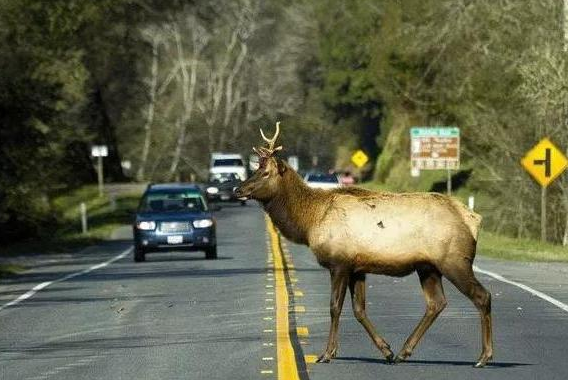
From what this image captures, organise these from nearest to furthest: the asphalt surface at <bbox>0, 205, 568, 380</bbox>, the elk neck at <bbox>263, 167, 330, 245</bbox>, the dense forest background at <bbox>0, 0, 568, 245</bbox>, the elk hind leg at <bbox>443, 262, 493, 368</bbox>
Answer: the elk hind leg at <bbox>443, 262, 493, 368</bbox> < the asphalt surface at <bbox>0, 205, 568, 380</bbox> < the elk neck at <bbox>263, 167, 330, 245</bbox> < the dense forest background at <bbox>0, 0, 568, 245</bbox>

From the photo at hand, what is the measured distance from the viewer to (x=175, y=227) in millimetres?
39781

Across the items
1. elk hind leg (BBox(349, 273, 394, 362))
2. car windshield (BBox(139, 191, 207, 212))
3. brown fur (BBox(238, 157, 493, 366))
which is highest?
brown fur (BBox(238, 157, 493, 366))

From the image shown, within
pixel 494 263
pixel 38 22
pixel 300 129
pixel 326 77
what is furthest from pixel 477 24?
pixel 300 129

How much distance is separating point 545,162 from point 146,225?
11.2m

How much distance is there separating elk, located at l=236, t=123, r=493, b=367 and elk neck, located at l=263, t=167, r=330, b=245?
18mm

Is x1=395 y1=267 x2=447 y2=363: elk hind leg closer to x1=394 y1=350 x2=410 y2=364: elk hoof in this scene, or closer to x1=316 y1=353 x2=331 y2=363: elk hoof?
x1=394 y1=350 x2=410 y2=364: elk hoof

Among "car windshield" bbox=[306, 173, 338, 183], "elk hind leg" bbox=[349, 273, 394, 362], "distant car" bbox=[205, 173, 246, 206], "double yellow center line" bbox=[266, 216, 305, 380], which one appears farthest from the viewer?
"distant car" bbox=[205, 173, 246, 206]

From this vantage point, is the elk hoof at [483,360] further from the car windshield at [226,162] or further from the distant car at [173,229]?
the car windshield at [226,162]

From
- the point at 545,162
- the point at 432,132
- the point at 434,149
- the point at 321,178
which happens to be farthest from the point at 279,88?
the point at 545,162

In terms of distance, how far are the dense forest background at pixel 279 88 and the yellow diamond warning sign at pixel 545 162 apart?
482 cm

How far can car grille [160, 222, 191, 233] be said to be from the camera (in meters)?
39.7

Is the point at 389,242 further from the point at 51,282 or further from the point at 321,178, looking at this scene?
the point at 321,178

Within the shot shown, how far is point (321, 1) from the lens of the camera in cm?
12825

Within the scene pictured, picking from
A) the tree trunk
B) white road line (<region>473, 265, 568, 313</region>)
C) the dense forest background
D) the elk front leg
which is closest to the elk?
the elk front leg
